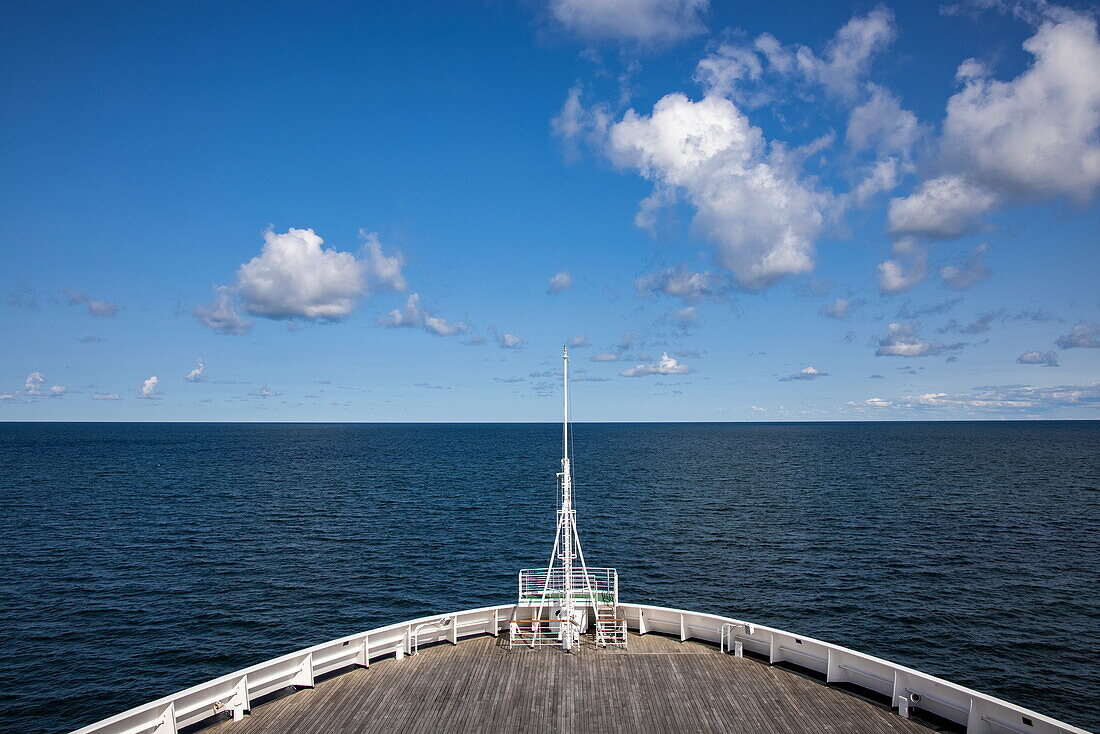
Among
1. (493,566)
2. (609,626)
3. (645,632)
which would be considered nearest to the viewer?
(609,626)

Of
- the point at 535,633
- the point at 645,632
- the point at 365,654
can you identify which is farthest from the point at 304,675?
the point at 645,632

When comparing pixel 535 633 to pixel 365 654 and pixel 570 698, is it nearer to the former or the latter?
pixel 570 698

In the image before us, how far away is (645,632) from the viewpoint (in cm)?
2252

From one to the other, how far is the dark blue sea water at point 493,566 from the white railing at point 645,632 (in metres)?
16.0

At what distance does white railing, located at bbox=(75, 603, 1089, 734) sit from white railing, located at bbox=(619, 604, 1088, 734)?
0.02 m

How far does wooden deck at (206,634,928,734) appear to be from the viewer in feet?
52.7

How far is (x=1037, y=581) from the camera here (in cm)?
4503

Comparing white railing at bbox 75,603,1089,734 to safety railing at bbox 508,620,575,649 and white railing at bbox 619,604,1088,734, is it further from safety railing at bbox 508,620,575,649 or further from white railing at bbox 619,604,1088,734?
safety railing at bbox 508,620,575,649

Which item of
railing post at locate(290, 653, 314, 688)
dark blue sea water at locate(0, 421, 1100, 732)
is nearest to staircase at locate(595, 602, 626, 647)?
railing post at locate(290, 653, 314, 688)

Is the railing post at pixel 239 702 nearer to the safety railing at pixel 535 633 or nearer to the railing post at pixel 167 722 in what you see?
the railing post at pixel 167 722

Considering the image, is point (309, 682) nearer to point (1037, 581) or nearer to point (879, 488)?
point (1037, 581)

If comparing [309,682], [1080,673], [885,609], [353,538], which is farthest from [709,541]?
[309,682]

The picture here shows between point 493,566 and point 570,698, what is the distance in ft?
109

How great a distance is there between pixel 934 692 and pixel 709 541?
42135 millimetres
